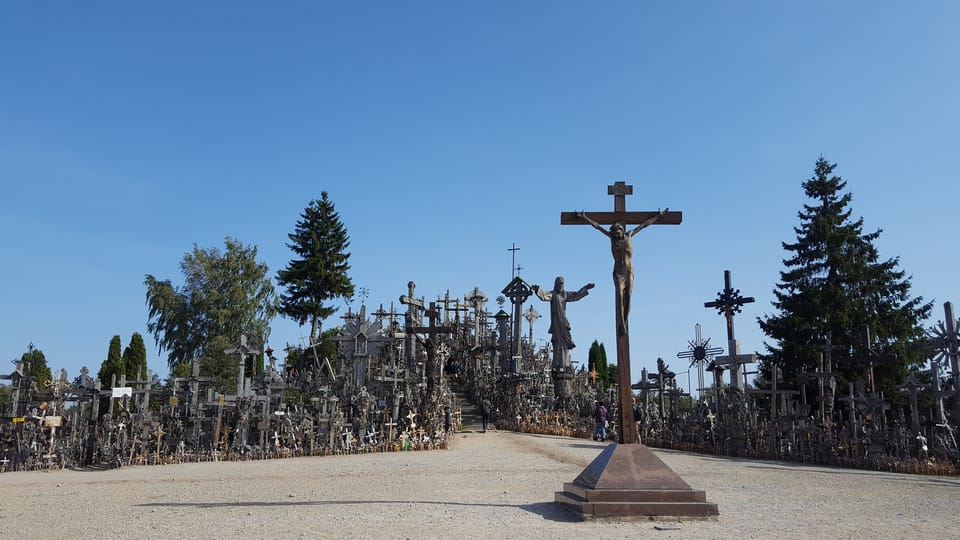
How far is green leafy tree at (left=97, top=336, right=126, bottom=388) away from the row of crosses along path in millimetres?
31379

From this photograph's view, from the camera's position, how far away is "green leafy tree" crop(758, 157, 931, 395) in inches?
1037

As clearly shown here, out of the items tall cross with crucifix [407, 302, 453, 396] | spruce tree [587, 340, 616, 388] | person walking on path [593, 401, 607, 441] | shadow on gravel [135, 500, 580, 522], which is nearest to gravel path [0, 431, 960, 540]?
shadow on gravel [135, 500, 580, 522]

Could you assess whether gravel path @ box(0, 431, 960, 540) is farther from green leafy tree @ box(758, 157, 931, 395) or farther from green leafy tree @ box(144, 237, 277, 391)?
green leafy tree @ box(144, 237, 277, 391)

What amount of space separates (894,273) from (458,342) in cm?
2049

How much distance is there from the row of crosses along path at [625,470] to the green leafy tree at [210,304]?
30734 millimetres

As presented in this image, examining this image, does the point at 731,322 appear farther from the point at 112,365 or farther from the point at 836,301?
the point at 112,365

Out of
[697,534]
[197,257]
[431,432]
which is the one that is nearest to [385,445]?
[431,432]

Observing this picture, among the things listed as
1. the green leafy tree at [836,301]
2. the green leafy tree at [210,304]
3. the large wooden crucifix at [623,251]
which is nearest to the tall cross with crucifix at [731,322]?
the green leafy tree at [836,301]

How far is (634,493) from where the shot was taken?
331 inches

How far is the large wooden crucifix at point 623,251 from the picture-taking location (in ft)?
30.1

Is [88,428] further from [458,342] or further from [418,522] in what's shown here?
[458,342]

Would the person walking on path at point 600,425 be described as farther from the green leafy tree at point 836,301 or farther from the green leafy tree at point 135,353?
the green leafy tree at point 135,353

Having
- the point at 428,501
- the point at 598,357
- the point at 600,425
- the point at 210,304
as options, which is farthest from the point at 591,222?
the point at 598,357

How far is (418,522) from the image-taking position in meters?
7.95
